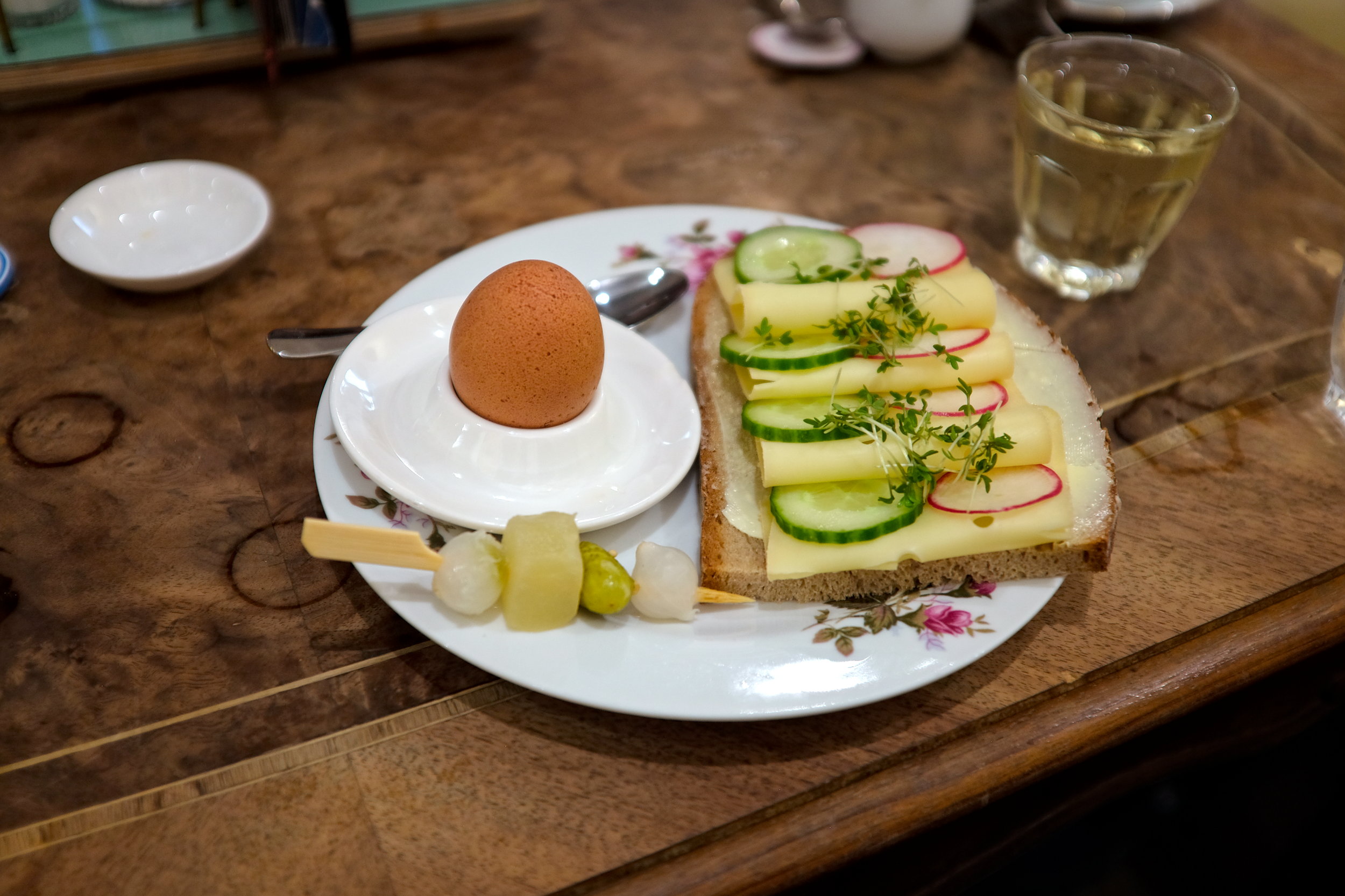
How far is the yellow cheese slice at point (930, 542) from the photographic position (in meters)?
1.19

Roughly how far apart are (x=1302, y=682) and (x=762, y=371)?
1157 mm

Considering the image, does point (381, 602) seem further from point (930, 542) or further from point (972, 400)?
point (972, 400)

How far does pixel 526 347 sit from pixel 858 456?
44cm

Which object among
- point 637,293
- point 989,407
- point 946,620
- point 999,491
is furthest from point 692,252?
point 946,620

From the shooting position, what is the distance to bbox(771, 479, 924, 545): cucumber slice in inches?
46.8

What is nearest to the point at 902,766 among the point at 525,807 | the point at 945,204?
the point at 525,807

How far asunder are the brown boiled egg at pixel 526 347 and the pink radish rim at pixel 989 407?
47 cm

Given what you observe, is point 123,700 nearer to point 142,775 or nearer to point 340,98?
point 142,775

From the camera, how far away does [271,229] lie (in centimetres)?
179

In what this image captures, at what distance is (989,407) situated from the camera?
1.36 metres

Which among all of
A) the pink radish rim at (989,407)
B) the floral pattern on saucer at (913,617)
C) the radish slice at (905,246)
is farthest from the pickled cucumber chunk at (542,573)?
the radish slice at (905,246)

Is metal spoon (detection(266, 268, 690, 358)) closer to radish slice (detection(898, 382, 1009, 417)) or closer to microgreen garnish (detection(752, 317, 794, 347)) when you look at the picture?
microgreen garnish (detection(752, 317, 794, 347))

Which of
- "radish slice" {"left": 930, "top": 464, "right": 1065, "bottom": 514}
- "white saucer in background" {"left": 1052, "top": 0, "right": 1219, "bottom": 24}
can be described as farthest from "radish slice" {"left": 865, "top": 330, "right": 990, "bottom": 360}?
"white saucer in background" {"left": 1052, "top": 0, "right": 1219, "bottom": 24}

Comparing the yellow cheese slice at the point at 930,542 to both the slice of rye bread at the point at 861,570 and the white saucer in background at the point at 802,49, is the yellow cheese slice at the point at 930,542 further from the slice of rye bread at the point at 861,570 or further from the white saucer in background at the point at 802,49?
the white saucer in background at the point at 802,49
